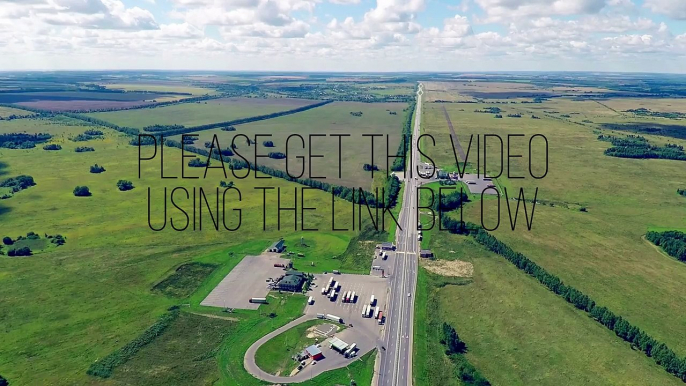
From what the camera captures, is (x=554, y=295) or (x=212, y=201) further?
(x=212, y=201)

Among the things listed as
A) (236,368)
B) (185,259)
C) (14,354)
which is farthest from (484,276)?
(14,354)

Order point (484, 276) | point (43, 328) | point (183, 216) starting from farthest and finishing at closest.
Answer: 1. point (183, 216)
2. point (484, 276)
3. point (43, 328)

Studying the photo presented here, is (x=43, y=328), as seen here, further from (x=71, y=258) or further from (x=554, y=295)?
(x=554, y=295)

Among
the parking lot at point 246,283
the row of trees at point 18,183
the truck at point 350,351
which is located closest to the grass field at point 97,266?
the parking lot at point 246,283

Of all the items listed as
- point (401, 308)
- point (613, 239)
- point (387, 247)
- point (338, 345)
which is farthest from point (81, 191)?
point (613, 239)

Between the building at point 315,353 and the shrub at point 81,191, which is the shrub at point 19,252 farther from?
the building at point 315,353

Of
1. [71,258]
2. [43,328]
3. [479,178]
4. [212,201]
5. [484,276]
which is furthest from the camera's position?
[479,178]

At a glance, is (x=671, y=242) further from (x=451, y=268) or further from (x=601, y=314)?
(x=451, y=268)
